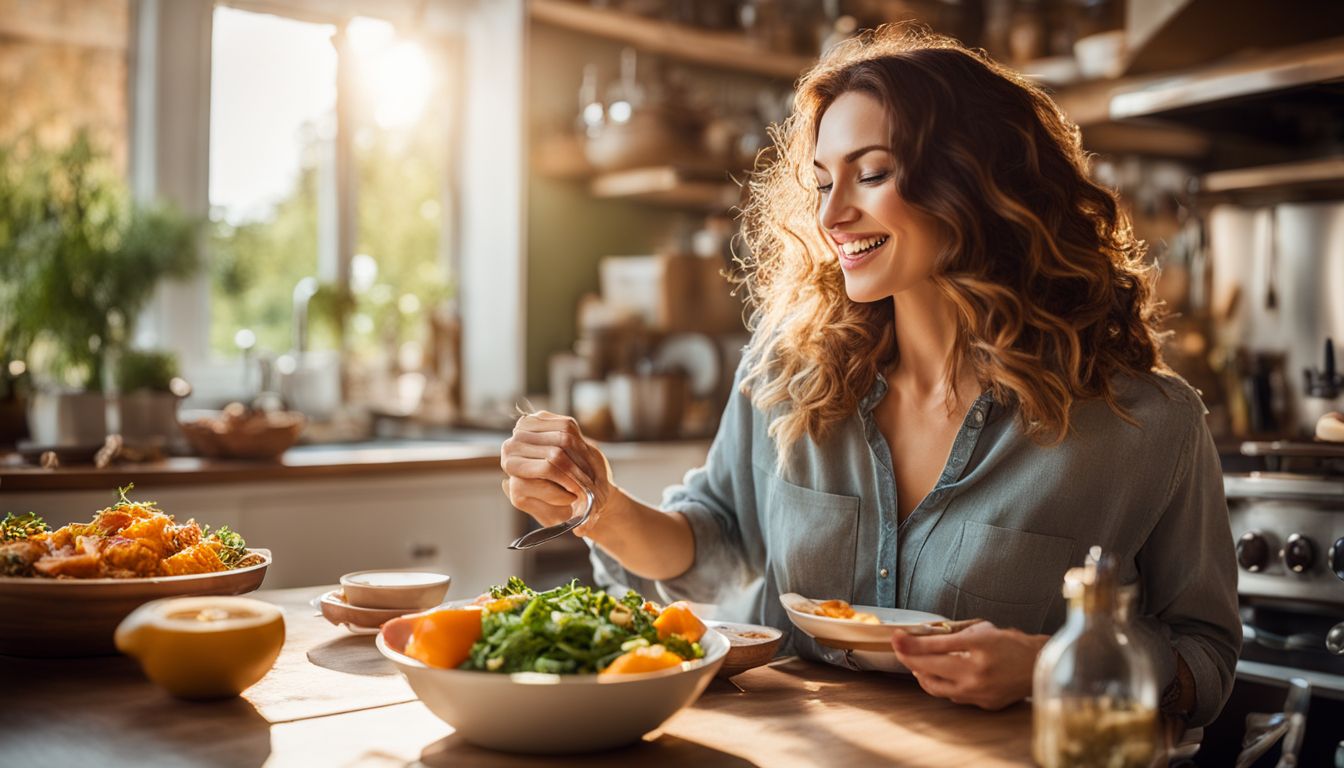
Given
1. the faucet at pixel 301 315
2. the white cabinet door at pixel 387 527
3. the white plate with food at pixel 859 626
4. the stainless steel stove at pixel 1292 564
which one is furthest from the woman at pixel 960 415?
the faucet at pixel 301 315

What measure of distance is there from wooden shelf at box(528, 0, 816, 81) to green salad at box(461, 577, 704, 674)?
10.3ft

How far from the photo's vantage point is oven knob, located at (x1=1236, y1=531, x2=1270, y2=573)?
2.22m

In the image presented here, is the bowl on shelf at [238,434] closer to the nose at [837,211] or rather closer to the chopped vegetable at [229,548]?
the chopped vegetable at [229,548]

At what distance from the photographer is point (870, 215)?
1.64 meters

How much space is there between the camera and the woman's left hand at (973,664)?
3.99 ft

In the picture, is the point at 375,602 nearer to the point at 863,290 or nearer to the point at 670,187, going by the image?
the point at 863,290

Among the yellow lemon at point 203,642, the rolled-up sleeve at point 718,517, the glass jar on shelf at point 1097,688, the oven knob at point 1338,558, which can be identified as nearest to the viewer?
the glass jar on shelf at point 1097,688

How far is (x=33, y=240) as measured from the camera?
303cm

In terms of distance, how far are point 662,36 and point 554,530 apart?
9.64 ft

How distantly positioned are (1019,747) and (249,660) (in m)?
0.70

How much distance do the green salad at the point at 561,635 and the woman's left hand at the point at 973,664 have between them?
224 mm

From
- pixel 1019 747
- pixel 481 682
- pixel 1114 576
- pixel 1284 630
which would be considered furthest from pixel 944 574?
pixel 1284 630

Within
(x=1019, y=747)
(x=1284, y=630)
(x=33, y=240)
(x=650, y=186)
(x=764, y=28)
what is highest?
(x=764, y=28)

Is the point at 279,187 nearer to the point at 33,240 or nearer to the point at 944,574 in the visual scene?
the point at 33,240
